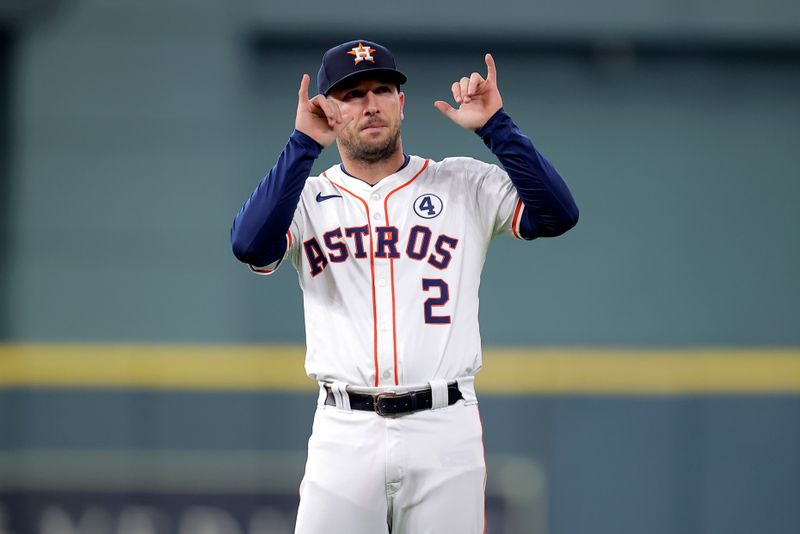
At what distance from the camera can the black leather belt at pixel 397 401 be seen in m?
2.30

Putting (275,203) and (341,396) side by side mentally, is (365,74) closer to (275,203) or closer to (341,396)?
(275,203)

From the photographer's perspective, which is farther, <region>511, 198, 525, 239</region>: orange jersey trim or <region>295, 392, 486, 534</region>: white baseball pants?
<region>511, 198, 525, 239</region>: orange jersey trim

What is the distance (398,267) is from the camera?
2.40 metres

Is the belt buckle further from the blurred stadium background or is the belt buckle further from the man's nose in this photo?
the blurred stadium background

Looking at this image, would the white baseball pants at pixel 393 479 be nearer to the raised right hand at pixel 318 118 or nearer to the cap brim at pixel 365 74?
the raised right hand at pixel 318 118

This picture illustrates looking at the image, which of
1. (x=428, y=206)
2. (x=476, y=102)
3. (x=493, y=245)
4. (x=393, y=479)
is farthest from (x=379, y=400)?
(x=493, y=245)

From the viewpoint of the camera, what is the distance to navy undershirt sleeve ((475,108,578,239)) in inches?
91.0

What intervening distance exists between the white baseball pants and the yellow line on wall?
243 centimetres

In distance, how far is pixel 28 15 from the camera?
18.0 feet

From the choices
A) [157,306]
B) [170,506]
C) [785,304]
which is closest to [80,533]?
[170,506]

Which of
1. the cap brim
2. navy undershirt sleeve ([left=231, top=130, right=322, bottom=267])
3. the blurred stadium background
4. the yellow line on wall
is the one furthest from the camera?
the blurred stadium background

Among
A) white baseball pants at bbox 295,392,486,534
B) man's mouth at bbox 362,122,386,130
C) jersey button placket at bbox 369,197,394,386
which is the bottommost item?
white baseball pants at bbox 295,392,486,534

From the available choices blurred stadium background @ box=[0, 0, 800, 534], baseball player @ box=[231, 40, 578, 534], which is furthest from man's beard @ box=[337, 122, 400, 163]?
blurred stadium background @ box=[0, 0, 800, 534]

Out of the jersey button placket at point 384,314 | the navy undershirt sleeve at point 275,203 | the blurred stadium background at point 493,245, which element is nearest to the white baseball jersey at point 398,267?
the jersey button placket at point 384,314
